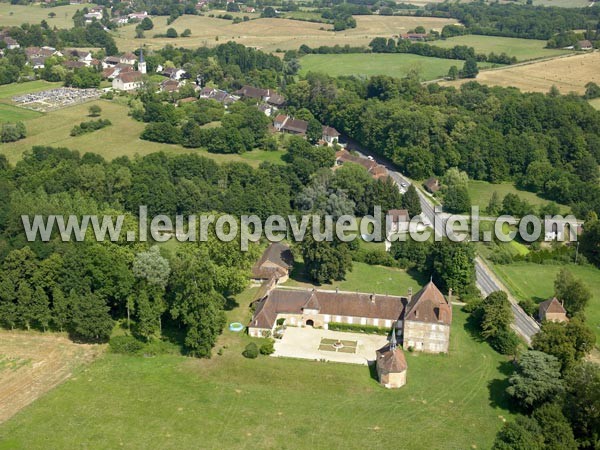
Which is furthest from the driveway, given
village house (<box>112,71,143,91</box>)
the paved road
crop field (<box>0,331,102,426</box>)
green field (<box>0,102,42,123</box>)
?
village house (<box>112,71,143,91</box>)

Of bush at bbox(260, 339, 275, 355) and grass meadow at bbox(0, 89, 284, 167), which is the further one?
grass meadow at bbox(0, 89, 284, 167)

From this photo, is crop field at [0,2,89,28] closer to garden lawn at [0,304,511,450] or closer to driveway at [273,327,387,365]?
driveway at [273,327,387,365]

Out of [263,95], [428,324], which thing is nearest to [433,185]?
[428,324]

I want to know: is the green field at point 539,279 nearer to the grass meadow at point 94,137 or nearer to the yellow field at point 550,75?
the grass meadow at point 94,137

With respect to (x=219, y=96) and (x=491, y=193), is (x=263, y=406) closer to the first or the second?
(x=491, y=193)

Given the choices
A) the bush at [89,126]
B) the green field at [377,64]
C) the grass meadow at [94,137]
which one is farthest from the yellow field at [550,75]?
the bush at [89,126]

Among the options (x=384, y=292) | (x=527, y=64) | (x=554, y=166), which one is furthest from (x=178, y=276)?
(x=527, y=64)
